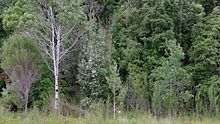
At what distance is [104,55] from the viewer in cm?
2158

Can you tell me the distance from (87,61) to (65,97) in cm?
235

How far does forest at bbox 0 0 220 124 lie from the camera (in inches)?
777

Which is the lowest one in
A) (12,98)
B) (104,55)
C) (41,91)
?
(12,98)

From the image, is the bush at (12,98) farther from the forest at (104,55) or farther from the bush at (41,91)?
the bush at (41,91)

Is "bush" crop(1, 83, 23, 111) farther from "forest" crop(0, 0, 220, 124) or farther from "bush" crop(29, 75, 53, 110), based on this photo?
"bush" crop(29, 75, 53, 110)

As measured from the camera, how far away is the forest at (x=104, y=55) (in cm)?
1973

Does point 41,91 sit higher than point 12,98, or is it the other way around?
point 41,91

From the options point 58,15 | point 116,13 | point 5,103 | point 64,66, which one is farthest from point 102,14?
point 5,103

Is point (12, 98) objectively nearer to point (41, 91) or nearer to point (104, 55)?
point (41, 91)

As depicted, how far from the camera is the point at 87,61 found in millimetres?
21625

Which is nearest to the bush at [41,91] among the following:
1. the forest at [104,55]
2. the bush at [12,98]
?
the forest at [104,55]

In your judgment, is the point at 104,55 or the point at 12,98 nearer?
the point at 12,98

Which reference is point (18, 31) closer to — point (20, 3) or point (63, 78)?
point (20, 3)

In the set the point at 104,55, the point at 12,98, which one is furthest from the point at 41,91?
the point at 104,55
